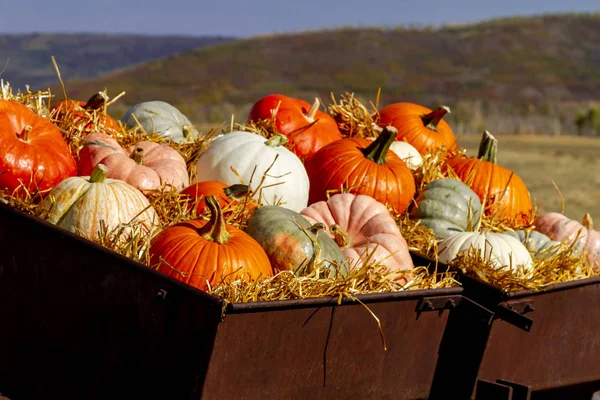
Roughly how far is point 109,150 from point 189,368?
1.61 m

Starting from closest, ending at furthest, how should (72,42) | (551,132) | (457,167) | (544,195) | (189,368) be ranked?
(189,368) → (457,167) → (544,195) → (551,132) → (72,42)

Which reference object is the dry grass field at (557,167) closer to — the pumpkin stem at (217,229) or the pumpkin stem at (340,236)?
the pumpkin stem at (340,236)

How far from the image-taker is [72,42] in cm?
8238

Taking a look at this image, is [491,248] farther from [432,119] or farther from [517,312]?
[432,119]

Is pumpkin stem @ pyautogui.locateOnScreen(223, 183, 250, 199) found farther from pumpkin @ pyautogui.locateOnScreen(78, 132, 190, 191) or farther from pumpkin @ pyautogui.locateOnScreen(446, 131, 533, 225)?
pumpkin @ pyautogui.locateOnScreen(446, 131, 533, 225)

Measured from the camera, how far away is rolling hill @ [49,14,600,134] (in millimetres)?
51500

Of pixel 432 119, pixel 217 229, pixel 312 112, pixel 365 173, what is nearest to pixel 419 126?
pixel 432 119

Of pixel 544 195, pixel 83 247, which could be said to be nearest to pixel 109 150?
pixel 83 247

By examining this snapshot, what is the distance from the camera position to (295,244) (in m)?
3.33

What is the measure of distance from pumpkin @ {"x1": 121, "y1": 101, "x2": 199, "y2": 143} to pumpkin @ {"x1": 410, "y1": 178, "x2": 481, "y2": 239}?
4.51 feet

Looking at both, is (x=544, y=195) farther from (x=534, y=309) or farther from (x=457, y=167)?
(x=534, y=309)

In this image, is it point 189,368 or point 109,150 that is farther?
point 109,150

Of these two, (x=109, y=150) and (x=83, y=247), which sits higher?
(x=109, y=150)

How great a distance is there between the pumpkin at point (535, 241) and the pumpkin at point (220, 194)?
1.47 m
